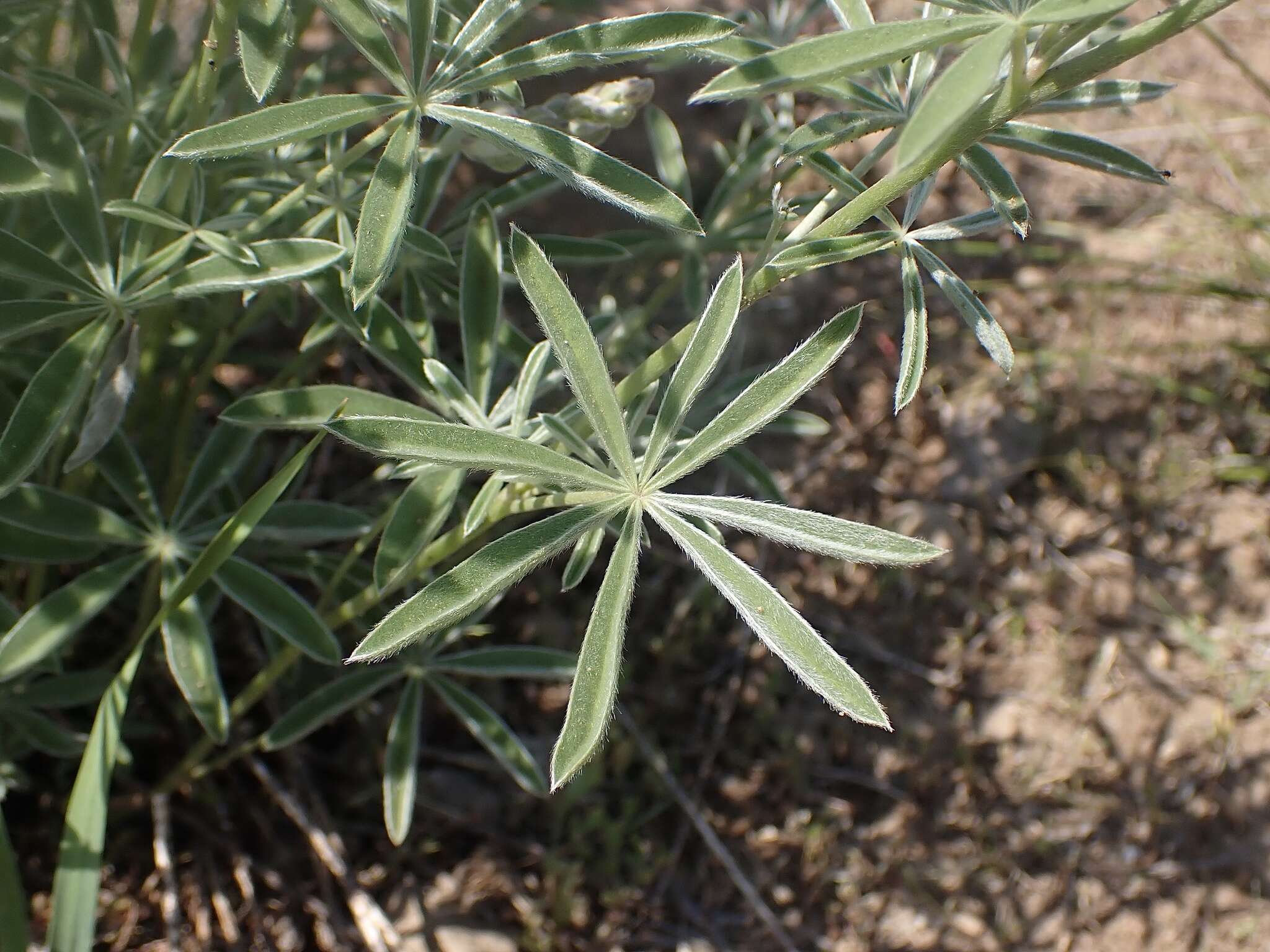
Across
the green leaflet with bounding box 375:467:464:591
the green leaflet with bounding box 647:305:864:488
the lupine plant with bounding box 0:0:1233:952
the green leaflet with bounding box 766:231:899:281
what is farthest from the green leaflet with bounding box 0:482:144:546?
the green leaflet with bounding box 766:231:899:281

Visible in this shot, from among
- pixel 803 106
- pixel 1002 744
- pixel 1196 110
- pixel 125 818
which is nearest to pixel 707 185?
pixel 803 106

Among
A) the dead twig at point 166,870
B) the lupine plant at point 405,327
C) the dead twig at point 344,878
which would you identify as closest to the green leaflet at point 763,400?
the lupine plant at point 405,327

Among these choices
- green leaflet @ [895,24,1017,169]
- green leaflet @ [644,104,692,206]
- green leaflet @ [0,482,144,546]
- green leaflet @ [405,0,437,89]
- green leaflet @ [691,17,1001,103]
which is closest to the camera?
green leaflet @ [895,24,1017,169]

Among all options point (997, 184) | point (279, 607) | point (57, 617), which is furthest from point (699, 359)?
point (57, 617)

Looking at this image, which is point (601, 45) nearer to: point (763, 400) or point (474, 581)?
point (763, 400)

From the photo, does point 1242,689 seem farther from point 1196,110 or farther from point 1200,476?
point 1196,110

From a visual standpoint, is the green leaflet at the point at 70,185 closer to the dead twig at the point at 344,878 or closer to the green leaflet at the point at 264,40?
the green leaflet at the point at 264,40

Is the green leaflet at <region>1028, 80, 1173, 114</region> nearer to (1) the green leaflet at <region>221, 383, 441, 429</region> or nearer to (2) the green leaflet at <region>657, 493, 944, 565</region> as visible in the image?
(2) the green leaflet at <region>657, 493, 944, 565</region>
